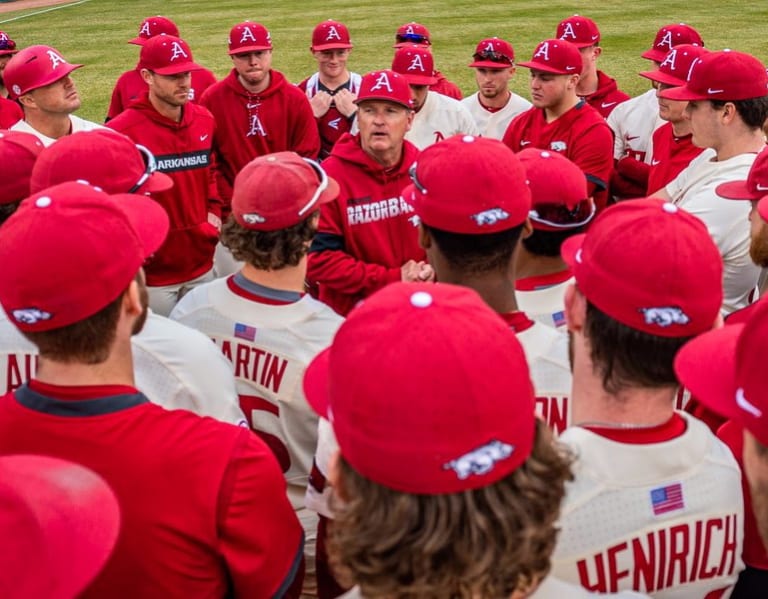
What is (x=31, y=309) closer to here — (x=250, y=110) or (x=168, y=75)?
(x=168, y=75)

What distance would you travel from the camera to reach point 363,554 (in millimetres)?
1258

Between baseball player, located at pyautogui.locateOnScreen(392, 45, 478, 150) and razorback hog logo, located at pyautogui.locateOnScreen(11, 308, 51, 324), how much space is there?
169 inches

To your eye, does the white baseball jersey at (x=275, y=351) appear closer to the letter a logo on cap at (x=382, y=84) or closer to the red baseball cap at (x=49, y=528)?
the red baseball cap at (x=49, y=528)

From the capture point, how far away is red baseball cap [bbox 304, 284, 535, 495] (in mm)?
1240

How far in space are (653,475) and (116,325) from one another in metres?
1.18

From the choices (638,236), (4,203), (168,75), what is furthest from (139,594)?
(168,75)

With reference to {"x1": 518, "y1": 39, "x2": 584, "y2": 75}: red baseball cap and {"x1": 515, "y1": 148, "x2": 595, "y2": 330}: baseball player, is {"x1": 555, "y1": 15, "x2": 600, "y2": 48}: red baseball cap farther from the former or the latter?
{"x1": 515, "y1": 148, "x2": 595, "y2": 330}: baseball player

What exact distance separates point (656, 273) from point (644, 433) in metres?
0.34

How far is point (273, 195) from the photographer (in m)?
2.82

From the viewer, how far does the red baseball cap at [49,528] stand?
1.09 meters

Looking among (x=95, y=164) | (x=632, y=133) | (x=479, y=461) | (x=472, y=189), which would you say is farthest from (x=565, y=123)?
(x=479, y=461)

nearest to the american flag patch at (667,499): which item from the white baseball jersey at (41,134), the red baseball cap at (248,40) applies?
the white baseball jersey at (41,134)

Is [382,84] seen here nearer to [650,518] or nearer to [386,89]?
[386,89]

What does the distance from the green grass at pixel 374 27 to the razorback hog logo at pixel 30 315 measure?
11.3m
